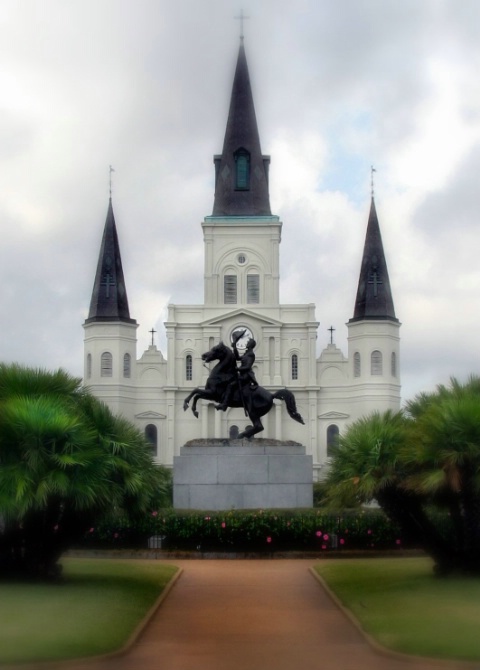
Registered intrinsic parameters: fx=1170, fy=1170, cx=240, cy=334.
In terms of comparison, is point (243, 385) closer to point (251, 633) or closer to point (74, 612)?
point (74, 612)

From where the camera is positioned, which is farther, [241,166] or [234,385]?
[241,166]

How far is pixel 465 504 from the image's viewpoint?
18.4 metres

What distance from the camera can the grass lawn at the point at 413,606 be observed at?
12.3 metres

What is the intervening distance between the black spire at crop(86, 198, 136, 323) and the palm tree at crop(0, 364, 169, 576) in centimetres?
7275

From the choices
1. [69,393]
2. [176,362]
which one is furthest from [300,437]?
[69,393]

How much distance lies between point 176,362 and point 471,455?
242 feet

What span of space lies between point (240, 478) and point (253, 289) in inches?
2585

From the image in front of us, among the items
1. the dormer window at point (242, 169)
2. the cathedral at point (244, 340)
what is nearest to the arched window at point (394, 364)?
the cathedral at point (244, 340)

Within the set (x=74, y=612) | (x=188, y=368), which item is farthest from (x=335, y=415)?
(x=74, y=612)

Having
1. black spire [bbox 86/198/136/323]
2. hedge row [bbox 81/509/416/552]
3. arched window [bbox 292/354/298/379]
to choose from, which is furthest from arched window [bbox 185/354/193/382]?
hedge row [bbox 81/509/416/552]

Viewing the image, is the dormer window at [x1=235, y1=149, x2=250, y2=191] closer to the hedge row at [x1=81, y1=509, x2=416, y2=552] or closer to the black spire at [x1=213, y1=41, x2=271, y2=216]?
the black spire at [x1=213, y1=41, x2=271, y2=216]

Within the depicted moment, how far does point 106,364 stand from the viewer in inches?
3629

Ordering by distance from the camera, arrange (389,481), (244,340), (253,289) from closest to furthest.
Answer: (389,481)
(244,340)
(253,289)

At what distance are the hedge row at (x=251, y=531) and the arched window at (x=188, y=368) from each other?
212ft
